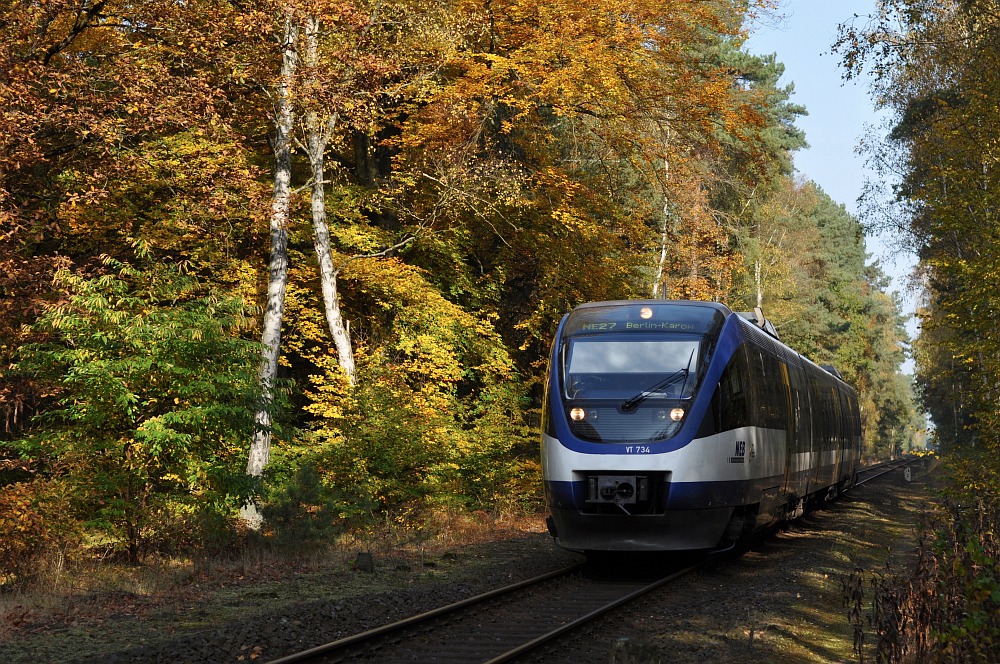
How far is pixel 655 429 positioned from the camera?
11852mm

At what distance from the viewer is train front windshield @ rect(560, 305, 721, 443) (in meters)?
11.9

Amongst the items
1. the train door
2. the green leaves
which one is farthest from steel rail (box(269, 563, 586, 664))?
the train door

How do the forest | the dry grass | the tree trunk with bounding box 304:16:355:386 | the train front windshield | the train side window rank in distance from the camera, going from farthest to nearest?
the tree trunk with bounding box 304:16:355:386 < the forest < the train side window < the train front windshield < the dry grass

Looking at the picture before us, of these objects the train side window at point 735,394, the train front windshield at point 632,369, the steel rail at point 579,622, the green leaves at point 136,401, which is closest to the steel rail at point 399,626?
the steel rail at point 579,622

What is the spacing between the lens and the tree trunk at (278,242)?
17312mm

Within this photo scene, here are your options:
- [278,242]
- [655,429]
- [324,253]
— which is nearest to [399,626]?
[655,429]

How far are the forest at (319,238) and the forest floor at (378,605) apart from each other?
64.9 inches

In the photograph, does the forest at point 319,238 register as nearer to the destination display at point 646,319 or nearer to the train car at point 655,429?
the train car at point 655,429

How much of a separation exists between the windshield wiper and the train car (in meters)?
0.01

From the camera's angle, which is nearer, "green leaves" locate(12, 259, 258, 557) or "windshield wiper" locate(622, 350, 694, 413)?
"windshield wiper" locate(622, 350, 694, 413)

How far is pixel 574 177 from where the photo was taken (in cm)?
2367

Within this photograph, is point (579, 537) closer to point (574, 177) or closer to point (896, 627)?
point (896, 627)

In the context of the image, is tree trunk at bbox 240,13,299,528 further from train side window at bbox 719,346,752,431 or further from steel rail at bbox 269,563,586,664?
train side window at bbox 719,346,752,431

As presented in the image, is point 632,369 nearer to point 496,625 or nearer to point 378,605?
point 496,625
